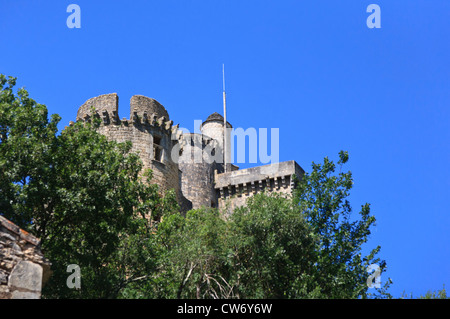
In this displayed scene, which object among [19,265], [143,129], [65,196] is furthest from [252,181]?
[19,265]

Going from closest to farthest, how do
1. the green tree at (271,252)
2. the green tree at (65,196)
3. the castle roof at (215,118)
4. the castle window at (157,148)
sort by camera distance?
1. the green tree at (65,196)
2. the green tree at (271,252)
3. the castle window at (157,148)
4. the castle roof at (215,118)

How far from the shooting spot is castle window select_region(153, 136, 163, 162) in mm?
33875

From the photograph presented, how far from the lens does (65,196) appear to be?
63.7 ft

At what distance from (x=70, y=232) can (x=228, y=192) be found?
78.3ft

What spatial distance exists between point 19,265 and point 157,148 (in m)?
22.3

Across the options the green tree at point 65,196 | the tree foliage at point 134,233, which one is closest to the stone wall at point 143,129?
the tree foliage at point 134,233

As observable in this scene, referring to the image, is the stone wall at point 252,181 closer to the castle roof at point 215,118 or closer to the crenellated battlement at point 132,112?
the castle roof at point 215,118

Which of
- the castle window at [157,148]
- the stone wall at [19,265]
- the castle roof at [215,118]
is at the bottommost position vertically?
the stone wall at [19,265]

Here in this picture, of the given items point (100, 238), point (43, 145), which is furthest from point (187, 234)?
point (43, 145)

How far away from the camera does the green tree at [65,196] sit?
1917 centimetres

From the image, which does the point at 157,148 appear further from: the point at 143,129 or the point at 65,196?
the point at 65,196

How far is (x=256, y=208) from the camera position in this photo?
2464 cm

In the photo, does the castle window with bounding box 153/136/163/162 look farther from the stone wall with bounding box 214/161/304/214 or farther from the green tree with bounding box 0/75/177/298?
the green tree with bounding box 0/75/177/298
